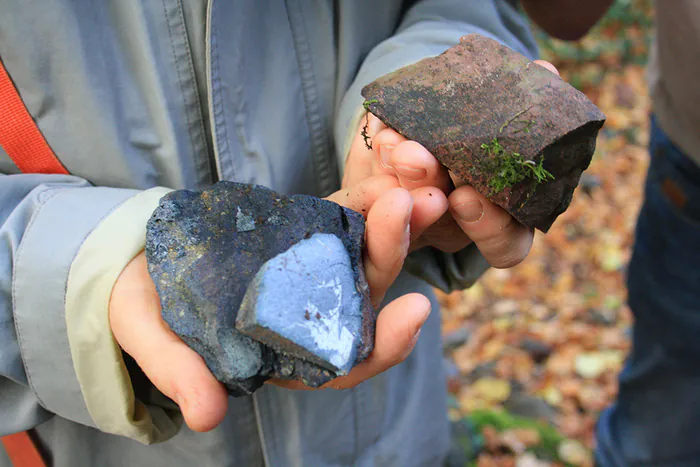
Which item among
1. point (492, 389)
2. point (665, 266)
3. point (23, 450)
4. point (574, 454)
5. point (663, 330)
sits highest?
point (23, 450)

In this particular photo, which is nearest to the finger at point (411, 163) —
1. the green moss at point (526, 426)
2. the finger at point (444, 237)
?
the finger at point (444, 237)

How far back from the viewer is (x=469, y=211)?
1497 millimetres

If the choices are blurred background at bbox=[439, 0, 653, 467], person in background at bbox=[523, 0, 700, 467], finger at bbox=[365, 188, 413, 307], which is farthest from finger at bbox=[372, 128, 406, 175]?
blurred background at bbox=[439, 0, 653, 467]

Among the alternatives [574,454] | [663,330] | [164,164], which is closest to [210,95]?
[164,164]

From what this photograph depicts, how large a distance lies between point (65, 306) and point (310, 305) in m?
0.54

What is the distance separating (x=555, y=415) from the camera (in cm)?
335

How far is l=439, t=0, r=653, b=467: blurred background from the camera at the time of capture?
3.13 meters

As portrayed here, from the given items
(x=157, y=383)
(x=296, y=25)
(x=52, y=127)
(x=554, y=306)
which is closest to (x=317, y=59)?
(x=296, y=25)

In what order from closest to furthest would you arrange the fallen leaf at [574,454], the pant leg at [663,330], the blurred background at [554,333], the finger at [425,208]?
the finger at [425,208]
the pant leg at [663,330]
the fallen leaf at [574,454]
the blurred background at [554,333]

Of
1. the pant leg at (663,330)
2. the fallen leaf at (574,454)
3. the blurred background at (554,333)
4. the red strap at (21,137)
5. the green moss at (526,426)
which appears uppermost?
the red strap at (21,137)

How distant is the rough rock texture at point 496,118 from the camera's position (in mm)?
1541

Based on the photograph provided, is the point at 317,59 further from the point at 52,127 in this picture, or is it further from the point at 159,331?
the point at 159,331

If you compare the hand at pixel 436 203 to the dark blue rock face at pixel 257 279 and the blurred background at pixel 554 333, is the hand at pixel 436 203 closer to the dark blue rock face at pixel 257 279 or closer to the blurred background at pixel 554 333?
the dark blue rock face at pixel 257 279

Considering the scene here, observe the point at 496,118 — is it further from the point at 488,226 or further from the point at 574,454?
the point at 574,454
